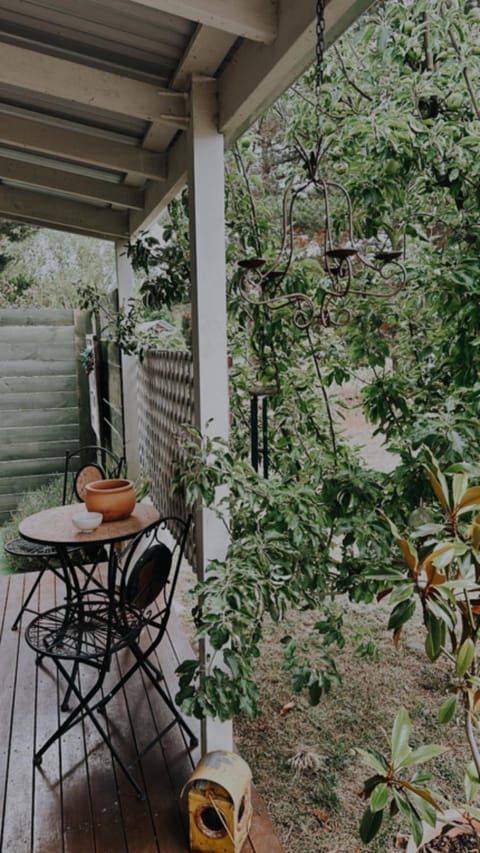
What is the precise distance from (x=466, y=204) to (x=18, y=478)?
457 cm

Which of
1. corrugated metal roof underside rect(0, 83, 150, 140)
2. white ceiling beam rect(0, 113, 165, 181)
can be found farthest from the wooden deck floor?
corrugated metal roof underside rect(0, 83, 150, 140)

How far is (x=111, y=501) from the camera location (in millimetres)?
2588

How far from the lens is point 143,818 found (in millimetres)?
1901

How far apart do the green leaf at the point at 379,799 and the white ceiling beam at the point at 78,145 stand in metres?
2.27

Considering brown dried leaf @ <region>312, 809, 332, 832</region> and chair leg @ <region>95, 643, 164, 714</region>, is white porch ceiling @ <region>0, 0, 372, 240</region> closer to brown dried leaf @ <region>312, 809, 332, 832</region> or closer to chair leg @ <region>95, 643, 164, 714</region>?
chair leg @ <region>95, 643, 164, 714</region>

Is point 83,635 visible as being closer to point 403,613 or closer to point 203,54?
point 403,613

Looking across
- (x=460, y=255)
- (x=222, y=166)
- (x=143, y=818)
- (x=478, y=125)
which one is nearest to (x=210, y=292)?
(x=222, y=166)

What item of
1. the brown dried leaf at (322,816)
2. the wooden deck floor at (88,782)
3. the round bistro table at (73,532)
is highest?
the round bistro table at (73,532)

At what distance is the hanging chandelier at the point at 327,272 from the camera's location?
148 cm

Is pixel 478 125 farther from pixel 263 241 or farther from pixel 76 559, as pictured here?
pixel 76 559

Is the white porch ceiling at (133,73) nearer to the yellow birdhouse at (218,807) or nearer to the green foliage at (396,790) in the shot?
the green foliage at (396,790)

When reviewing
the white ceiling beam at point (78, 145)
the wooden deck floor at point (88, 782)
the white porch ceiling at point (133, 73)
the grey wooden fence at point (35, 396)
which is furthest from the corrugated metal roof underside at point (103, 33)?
the grey wooden fence at point (35, 396)

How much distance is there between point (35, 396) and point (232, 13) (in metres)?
A: 4.37

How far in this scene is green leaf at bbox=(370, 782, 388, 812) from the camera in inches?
45.6
